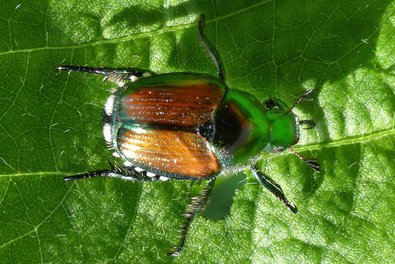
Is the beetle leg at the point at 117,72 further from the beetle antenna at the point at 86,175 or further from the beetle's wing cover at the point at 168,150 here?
the beetle antenna at the point at 86,175

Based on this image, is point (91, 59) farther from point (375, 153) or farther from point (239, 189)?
point (375, 153)

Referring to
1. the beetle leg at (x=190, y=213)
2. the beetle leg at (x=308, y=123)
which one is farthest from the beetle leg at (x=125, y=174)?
the beetle leg at (x=308, y=123)

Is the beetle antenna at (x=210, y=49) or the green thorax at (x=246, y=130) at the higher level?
the beetle antenna at (x=210, y=49)

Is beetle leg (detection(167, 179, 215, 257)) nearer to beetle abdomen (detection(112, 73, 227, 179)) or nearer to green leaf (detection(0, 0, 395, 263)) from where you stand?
green leaf (detection(0, 0, 395, 263))

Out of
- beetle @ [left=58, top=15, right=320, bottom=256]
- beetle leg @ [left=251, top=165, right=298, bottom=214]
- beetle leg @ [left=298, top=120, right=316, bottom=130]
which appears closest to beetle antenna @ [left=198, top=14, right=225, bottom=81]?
beetle @ [left=58, top=15, right=320, bottom=256]

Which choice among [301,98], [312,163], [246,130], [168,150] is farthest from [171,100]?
[312,163]

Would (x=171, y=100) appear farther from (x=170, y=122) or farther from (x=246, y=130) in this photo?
(x=246, y=130)

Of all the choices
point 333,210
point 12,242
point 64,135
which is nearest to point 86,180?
point 64,135
